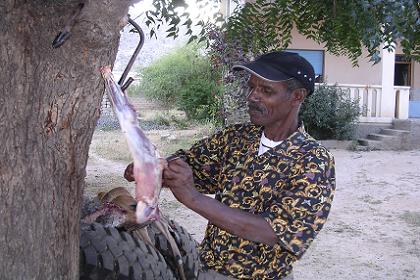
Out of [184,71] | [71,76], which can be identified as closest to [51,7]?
[71,76]

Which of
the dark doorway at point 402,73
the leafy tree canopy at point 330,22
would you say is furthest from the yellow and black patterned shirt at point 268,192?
the dark doorway at point 402,73

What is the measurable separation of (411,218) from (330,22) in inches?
152

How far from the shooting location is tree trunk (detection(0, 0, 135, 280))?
56.8 inches

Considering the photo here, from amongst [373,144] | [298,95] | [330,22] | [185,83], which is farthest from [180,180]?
[185,83]

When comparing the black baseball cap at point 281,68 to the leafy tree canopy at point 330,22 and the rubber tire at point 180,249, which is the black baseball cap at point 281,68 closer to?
the rubber tire at point 180,249

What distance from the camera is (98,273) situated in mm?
2102

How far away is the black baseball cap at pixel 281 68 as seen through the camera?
6.57 ft

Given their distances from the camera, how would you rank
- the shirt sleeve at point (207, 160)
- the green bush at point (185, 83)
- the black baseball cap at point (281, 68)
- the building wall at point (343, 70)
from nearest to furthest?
the black baseball cap at point (281, 68)
the shirt sleeve at point (207, 160)
the building wall at point (343, 70)
the green bush at point (185, 83)

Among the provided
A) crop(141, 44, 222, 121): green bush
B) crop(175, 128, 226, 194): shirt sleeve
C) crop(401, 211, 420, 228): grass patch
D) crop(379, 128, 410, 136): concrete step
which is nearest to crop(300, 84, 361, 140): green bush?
crop(379, 128, 410, 136): concrete step

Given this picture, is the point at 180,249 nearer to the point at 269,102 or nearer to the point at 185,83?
the point at 269,102

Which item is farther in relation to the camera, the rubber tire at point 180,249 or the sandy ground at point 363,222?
the sandy ground at point 363,222

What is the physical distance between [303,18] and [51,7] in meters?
2.44

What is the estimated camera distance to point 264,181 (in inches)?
77.4

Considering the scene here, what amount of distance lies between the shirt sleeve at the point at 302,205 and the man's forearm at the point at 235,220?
0.10ft
